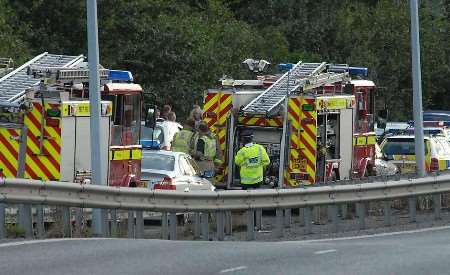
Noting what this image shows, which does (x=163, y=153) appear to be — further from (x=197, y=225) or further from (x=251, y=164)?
(x=197, y=225)

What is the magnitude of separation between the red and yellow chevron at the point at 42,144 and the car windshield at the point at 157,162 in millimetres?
2438

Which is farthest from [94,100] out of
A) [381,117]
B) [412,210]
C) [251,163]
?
[381,117]

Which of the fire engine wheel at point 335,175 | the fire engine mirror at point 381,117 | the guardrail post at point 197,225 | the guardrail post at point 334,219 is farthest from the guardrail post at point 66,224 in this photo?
the fire engine mirror at point 381,117

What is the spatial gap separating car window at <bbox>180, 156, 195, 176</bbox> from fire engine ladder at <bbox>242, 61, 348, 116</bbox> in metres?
3.73

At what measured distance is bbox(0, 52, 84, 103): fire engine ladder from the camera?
70.9 feet

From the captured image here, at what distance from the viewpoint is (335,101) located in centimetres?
2795

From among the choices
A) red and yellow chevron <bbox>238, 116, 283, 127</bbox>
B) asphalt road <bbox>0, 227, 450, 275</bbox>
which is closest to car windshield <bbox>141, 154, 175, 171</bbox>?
red and yellow chevron <bbox>238, 116, 283, 127</bbox>

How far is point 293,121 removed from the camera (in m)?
26.6

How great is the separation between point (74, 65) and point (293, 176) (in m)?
5.32

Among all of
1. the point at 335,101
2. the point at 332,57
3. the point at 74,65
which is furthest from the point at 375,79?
the point at 74,65

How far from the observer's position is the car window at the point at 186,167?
23.0 m

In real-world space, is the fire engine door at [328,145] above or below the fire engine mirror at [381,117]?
below

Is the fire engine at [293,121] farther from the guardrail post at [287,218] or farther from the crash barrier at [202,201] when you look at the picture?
the guardrail post at [287,218]

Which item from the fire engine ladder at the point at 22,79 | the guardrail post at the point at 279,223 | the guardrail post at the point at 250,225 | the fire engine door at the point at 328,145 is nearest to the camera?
the guardrail post at the point at 250,225
